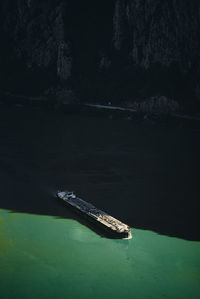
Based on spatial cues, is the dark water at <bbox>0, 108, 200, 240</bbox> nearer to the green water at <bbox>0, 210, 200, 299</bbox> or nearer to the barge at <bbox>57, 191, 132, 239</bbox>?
the barge at <bbox>57, 191, 132, 239</bbox>

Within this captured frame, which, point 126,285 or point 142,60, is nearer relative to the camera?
point 126,285

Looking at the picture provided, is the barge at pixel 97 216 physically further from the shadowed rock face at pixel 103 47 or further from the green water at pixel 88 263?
the shadowed rock face at pixel 103 47

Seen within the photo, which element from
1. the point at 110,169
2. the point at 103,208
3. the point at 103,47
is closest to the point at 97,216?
the point at 103,208

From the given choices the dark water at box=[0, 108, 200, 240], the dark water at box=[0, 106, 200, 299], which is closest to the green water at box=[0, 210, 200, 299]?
the dark water at box=[0, 106, 200, 299]

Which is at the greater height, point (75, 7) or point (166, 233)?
point (75, 7)

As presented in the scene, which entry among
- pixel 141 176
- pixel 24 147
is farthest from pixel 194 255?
pixel 24 147

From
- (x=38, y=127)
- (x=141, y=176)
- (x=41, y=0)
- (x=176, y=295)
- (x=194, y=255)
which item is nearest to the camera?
(x=176, y=295)

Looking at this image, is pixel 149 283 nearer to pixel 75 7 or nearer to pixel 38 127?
pixel 38 127

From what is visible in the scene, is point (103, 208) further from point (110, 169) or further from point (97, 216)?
point (110, 169)
